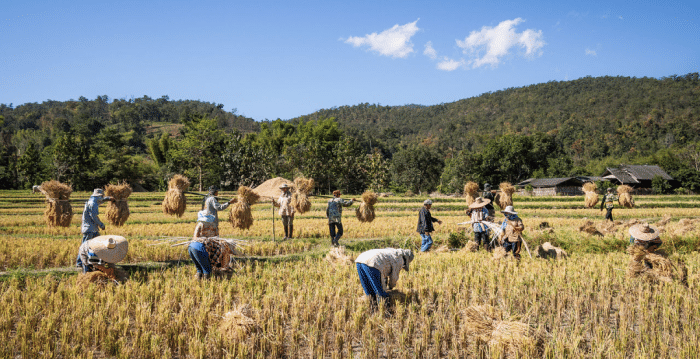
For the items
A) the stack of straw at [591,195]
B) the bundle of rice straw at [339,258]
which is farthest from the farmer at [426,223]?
the stack of straw at [591,195]

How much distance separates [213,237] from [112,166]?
45760mm

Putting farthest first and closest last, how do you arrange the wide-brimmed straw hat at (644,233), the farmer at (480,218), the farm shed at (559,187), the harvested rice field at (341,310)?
the farm shed at (559,187) < the farmer at (480,218) < the wide-brimmed straw hat at (644,233) < the harvested rice field at (341,310)

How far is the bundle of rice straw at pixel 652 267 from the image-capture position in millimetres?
6551

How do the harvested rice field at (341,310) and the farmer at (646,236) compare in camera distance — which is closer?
the harvested rice field at (341,310)

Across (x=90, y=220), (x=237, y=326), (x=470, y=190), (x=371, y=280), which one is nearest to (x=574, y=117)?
(x=470, y=190)

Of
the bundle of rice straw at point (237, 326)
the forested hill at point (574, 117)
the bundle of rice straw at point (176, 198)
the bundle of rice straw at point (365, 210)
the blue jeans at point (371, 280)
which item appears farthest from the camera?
the forested hill at point (574, 117)

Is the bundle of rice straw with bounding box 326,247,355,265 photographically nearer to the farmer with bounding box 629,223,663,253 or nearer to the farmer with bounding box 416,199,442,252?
the farmer with bounding box 416,199,442,252

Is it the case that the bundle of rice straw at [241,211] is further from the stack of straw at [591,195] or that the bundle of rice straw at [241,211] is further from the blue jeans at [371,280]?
the stack of straw at [591,195]

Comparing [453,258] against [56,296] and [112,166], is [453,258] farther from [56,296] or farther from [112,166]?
[112,166]

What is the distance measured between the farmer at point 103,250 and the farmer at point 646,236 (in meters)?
8.43

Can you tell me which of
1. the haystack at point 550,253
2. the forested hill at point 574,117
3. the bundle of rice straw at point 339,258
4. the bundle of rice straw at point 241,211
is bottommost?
the haystack at point 550,253

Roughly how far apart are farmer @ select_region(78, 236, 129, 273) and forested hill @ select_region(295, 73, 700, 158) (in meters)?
69.6

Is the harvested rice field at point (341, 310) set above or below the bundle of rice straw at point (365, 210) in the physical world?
below

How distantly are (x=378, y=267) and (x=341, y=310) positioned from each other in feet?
2.57
